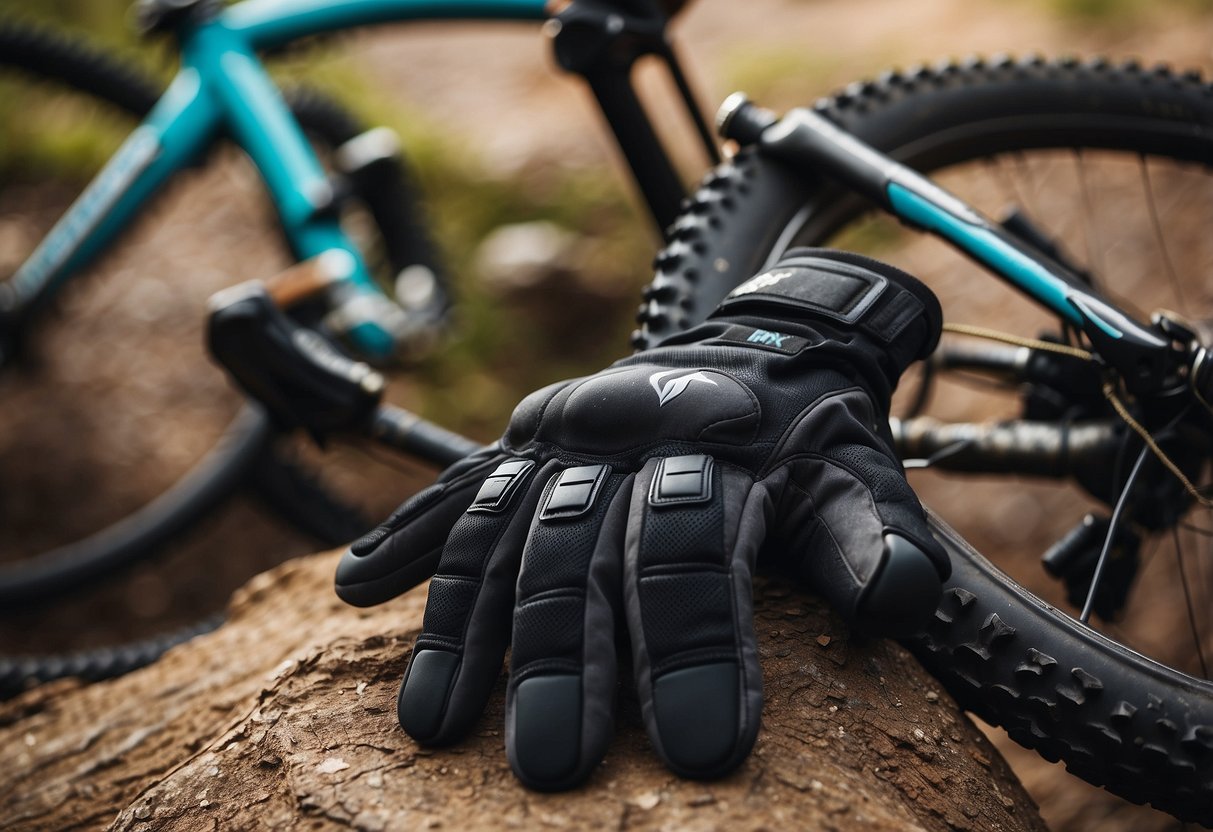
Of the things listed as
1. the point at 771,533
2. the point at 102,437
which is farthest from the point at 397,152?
the point at 771,533

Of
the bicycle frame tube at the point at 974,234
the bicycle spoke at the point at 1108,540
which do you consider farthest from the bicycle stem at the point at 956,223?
the bicycle spoke at the point at 1108,540

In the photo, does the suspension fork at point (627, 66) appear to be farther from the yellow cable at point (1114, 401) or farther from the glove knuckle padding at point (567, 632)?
the glove knuckle padding at point (567, 632)

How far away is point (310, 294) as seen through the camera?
2.01 meters

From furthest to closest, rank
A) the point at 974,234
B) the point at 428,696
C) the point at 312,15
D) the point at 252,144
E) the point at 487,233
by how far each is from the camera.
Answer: the point at 487,233 < the point at 312,15 < the point at 252,144 < the point at 974,234 < the point at 428,696

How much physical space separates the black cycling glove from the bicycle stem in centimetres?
→ 16

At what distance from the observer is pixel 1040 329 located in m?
1.73

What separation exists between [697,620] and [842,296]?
447 millimetres

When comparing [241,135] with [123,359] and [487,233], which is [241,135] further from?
[487,233]

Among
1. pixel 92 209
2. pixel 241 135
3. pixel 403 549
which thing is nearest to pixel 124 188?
pixel 92 209

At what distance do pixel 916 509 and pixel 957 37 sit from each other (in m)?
3.74

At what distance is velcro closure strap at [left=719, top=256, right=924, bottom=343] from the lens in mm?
1095

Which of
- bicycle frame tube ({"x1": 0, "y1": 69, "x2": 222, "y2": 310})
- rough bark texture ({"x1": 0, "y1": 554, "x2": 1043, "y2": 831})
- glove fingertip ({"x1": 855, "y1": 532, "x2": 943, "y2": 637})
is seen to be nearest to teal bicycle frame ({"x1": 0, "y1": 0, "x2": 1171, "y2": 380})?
bicycle frame tube ({"x1": 0, "y1": 69, "x2": 222, "y2": 310})

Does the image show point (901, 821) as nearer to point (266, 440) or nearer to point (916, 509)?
point (916, 509)

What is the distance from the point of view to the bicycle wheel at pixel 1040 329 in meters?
0.99
